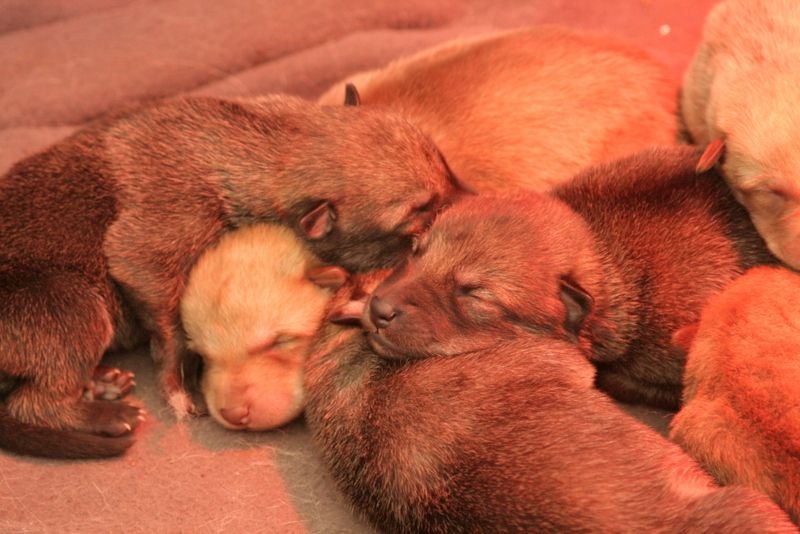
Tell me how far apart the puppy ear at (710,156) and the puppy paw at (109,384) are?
2158mm

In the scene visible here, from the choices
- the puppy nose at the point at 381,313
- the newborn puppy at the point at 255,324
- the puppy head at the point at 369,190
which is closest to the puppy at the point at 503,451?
the puppy nose at the point at 381,313

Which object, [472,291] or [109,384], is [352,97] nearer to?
[472,291]

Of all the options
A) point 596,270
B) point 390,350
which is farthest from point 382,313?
point 596,270

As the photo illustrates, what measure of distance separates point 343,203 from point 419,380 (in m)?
0.88

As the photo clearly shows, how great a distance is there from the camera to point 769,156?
10.2ft

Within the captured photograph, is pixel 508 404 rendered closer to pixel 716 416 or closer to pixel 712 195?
pixel 716 416

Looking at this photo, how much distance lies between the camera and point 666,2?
17.4ft

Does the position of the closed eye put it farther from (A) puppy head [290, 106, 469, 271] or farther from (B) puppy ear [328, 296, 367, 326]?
(A) puppy head [290, 106, 469, 271]

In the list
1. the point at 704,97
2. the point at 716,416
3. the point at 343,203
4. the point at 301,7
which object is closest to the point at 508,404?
the point at 716,416

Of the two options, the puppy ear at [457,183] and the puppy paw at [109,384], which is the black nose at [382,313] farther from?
the puppy paw at [109,384]

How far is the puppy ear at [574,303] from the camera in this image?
2920 millimetres

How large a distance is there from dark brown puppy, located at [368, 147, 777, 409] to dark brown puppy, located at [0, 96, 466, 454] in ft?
1.18

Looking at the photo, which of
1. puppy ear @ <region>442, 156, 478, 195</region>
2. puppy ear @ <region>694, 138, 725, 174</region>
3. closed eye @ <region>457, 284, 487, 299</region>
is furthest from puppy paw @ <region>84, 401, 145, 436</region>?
puppy ear @ <region>694, 138, 725, 174</region>

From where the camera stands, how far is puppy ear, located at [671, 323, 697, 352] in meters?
2.98
